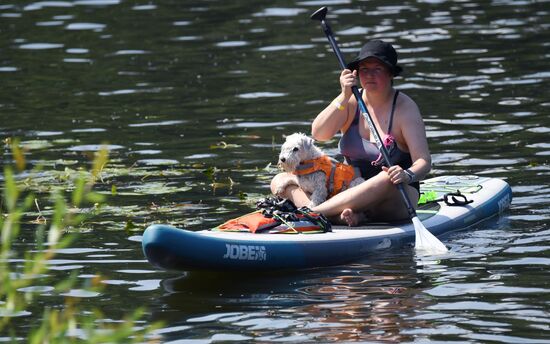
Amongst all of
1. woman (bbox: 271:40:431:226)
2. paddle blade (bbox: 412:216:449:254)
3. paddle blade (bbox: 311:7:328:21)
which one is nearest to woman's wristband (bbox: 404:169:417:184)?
woman (bbox: 271:40:431:226)

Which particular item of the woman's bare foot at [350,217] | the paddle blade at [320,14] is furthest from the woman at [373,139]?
the paddle blade at [320,14]

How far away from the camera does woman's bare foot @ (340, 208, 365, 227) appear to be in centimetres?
804

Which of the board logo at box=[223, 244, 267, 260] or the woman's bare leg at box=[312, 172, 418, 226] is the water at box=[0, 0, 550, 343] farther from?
the woman's bare leg at box=[312, 172, 418, 226]

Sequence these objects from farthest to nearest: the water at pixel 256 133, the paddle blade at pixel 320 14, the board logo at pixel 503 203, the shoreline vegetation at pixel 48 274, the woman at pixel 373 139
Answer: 1. the board logo at pixel 503 203
2. the paddle blade at pixel 320 14
3. the woman at pixel 373 139
4. the water at pixel 256 133
5. the shoreline vegetation at pixel 48 274

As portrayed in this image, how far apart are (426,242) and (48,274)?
243 cm

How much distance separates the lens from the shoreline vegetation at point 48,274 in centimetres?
339

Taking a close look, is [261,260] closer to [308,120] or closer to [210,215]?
[210,215]

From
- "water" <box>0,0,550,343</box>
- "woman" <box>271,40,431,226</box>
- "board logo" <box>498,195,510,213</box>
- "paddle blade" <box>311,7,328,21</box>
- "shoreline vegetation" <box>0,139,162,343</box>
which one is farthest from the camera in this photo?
"board logo" <box>498,195,510,213</box>

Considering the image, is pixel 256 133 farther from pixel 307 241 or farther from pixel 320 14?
pixel 307 241

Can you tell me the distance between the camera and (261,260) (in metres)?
7.37

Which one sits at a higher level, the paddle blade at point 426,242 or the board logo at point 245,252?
the board logo at point 245,252

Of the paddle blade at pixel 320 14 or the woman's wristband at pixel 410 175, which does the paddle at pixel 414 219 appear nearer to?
the woman's wristband at pixel 410 175

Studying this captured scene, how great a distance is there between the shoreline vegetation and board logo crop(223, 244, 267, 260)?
2.41ft

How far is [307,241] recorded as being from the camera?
7.61 m
